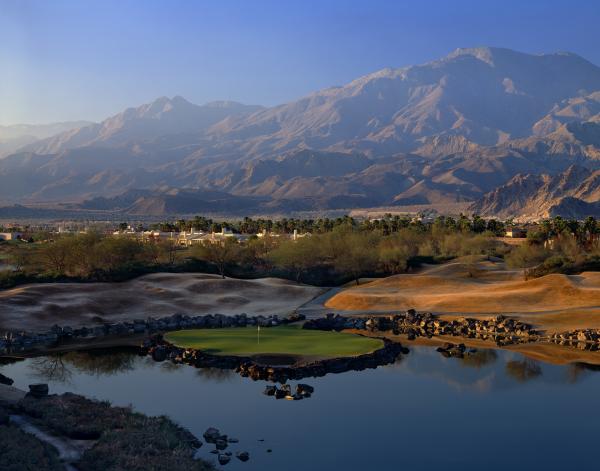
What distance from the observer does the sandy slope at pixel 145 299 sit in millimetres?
58188

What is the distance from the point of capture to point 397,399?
114ft

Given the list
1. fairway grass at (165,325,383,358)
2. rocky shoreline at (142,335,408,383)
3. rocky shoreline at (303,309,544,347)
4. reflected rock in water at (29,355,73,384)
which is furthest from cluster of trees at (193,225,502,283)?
reflected rock in water at (29,355,73,384)

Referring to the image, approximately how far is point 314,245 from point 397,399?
180ft

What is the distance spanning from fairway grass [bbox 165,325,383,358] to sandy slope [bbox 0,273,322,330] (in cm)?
1122

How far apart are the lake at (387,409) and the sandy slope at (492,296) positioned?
13.1m

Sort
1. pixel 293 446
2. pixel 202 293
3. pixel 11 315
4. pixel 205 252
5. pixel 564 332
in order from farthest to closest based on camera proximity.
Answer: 1. pixel 205 252
2. pixel 202 293
3. pixel 11 315
4. pixel 564 332
5. pixel 293 446

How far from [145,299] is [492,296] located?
103ft

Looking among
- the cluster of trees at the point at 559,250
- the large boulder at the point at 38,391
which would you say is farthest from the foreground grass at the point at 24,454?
the cluster of trees at the point at 559,250

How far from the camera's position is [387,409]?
108ft

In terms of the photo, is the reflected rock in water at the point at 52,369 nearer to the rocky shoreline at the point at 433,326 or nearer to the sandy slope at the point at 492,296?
the rocky shoreline at the point at 433,326

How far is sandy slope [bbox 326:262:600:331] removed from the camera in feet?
184

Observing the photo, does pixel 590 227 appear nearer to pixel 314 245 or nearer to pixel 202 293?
pixel 314 245

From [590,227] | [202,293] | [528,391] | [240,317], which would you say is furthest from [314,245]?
[528,391]

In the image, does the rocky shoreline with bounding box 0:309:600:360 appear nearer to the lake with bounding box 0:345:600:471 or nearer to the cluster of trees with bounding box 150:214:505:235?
the lake with bounding box 0:345:600:471
